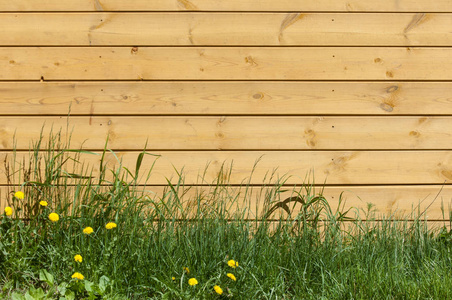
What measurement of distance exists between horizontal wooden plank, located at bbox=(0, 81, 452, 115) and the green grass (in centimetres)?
24

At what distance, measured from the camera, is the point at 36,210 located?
2.27 meters

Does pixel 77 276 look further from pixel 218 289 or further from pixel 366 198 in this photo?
pixel 366 198

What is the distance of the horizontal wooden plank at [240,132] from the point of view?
2.43m

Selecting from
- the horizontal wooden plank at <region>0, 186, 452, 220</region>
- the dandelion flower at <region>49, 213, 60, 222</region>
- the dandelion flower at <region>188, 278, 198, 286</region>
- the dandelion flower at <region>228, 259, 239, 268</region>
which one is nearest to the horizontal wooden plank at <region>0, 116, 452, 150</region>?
the horizontal wooden plank at <region>0, 186, 452, 220</region>
